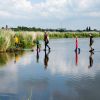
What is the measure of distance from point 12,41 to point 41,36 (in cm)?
3690

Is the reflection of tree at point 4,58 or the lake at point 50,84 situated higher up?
the lake at point 50,84

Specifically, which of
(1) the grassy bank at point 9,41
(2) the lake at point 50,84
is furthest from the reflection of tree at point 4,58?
(2) the lake at point 50,84

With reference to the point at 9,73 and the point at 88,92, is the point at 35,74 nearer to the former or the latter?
the point at 9,73

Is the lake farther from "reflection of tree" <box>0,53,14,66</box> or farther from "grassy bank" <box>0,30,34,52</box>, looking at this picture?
"grassy bank" <box>0,30,34,52</box>

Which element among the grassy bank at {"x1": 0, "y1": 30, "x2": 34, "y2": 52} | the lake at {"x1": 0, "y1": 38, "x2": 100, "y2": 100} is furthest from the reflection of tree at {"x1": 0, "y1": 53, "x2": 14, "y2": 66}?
the lake at {"x1": 0, "y1": 38, "x2": 100, "y2": 100}

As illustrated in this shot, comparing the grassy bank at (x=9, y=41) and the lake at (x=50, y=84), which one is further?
the grassy bank at (x=9, y=41)

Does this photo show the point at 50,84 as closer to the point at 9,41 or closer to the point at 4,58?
the point at 4,58

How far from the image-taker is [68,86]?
14.8 meters

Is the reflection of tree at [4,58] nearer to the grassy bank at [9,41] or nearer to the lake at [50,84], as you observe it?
the grassy bank at [9,41]

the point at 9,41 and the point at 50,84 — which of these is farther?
the point at 9,41

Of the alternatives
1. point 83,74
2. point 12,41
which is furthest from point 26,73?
point 12,41

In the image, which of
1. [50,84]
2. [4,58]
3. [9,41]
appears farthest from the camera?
[9,41]

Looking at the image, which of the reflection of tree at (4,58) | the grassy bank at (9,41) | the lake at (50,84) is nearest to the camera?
the lake at (50,84)

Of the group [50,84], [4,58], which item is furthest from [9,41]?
[50,84]
